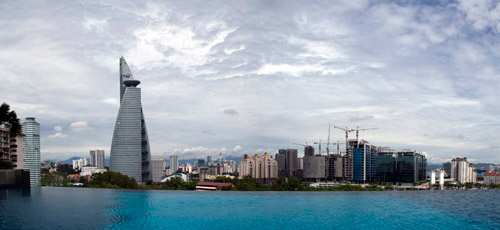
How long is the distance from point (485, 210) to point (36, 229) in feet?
86.8

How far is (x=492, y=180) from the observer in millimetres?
81250

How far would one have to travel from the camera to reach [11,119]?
33000 millimetres

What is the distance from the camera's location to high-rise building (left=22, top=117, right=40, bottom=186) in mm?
45281

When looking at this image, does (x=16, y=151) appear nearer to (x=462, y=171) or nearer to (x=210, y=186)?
(x=210, y=186)

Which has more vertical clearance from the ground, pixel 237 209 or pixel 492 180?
pixel 237 209

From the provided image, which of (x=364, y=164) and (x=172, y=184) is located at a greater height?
(x=172, y=184)

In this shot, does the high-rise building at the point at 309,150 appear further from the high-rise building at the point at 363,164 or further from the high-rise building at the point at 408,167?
the high-rise building at the point at 408,167

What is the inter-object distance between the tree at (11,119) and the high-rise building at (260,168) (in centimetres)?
7439

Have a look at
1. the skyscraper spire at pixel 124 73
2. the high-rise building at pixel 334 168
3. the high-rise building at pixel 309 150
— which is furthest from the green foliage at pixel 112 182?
the high-rise building at pixel 309 150

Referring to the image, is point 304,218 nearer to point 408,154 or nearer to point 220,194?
point 220,194

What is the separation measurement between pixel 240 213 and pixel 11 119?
24.0 metres

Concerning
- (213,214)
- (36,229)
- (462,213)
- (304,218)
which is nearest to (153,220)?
(213,214)

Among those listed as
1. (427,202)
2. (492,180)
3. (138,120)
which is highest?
(138,120)

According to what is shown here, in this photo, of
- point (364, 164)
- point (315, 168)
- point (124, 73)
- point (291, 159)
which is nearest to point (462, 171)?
point (364, 164)
